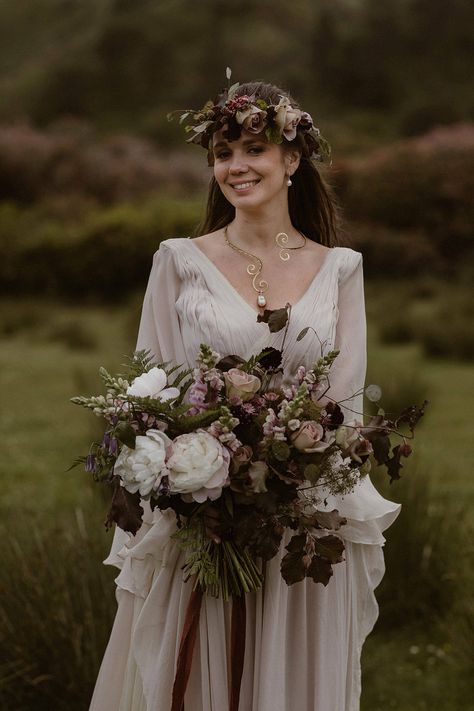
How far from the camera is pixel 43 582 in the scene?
150 inches

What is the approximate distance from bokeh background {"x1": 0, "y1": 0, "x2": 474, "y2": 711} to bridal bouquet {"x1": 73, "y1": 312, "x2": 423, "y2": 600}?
148 cm

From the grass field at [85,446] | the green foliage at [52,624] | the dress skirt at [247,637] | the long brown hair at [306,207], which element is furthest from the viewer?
the grass field at [85,446]

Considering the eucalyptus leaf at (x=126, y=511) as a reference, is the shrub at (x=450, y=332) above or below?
above

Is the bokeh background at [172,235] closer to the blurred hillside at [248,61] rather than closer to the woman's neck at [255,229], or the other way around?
the blurred hillside at [248,61]

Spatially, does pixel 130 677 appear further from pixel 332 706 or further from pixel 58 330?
pixel 58 330

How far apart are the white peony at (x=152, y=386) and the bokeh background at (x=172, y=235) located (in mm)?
1607

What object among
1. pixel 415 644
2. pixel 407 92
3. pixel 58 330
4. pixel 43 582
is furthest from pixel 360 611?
pixel 407 92

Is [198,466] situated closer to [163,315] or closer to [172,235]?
[163,315]

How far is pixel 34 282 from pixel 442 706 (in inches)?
527

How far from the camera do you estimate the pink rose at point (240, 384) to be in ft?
7.78

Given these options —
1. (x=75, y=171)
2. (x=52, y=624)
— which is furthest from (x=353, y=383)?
(x=75, y=171)

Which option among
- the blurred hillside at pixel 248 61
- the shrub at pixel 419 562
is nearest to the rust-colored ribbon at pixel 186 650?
the shrub at pixel 419 562

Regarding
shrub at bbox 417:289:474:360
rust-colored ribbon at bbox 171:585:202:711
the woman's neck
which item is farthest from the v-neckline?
shrub at bbox 417:289:474:360

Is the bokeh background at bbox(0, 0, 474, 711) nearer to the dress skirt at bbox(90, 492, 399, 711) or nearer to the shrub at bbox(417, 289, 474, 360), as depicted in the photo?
the shrub at bbox(417, 289, 474, 360)
